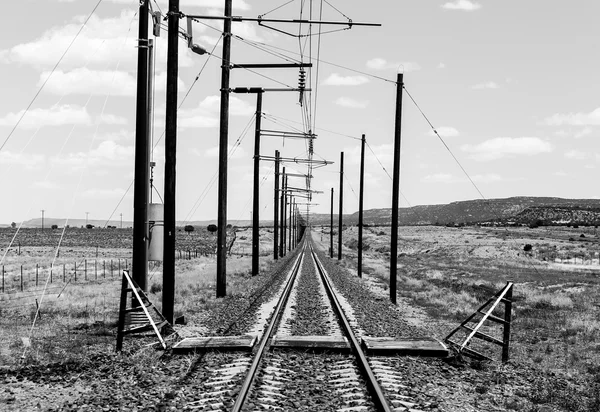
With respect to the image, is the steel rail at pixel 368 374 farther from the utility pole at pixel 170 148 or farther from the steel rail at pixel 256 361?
the utility pole at pixel 170 148

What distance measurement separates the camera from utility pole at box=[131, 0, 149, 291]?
1436 cm

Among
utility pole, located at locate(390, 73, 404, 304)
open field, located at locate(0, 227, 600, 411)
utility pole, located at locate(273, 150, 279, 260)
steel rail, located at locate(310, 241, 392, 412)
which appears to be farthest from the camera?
utility pole, located at locate(273, 150, 279, 260)

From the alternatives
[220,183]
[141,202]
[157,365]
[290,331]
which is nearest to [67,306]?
[220,183]

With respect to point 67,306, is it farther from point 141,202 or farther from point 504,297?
point 504,297

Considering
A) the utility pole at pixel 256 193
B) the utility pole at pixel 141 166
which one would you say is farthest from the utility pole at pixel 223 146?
the utility pole at pixel 256 193

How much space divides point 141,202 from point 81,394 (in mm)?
6195

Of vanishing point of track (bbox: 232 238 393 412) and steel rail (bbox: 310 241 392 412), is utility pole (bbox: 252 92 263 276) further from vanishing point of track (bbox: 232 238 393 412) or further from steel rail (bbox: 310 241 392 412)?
steel rail (bbox: 310 241 392 412)

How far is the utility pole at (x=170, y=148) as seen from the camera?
15469 millimetres

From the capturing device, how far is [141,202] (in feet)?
47.9

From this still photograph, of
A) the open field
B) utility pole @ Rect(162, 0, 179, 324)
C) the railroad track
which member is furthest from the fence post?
utility pole @ Rect(162, 0, 179, 324)

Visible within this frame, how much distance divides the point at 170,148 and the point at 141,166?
4.08 feet

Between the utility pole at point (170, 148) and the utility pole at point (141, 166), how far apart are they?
0.78m

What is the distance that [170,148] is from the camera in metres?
15.6

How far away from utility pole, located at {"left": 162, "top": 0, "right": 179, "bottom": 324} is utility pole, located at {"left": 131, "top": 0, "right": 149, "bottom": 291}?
778 millimetres
